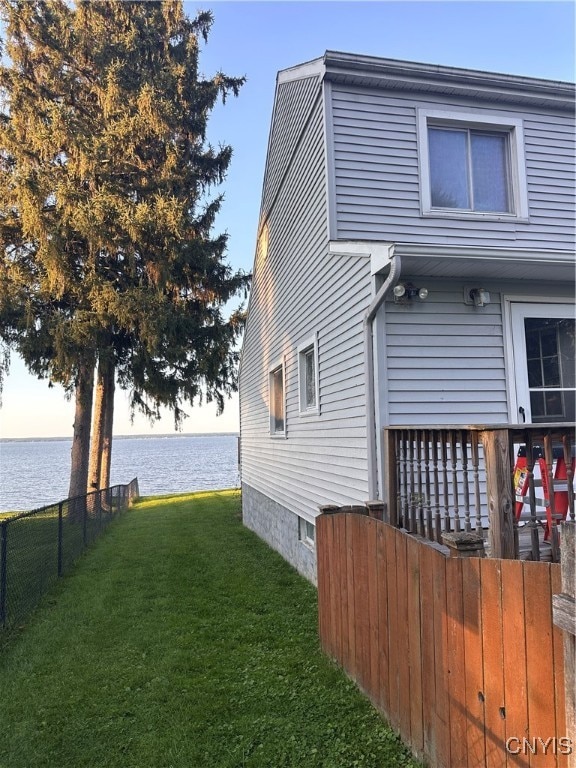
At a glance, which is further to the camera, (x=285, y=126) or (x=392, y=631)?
(x=285, y=126)

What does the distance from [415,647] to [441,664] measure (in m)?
0.29

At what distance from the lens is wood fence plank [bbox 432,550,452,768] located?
2.70m

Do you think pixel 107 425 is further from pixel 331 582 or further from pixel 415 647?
pixel 415 647

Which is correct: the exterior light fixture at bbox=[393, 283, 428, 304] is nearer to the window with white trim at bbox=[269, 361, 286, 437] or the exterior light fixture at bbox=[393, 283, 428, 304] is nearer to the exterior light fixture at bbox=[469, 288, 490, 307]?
the exterior light fixture at bbox=[469, 288, 490, 307]

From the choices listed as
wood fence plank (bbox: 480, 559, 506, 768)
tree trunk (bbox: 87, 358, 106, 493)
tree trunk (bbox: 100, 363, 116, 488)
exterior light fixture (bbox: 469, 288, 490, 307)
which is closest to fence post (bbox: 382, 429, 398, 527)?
exterior light fixture (bbox: 469, 288, 490, 307)

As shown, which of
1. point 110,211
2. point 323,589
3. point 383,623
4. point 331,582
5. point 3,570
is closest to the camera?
point 383,623

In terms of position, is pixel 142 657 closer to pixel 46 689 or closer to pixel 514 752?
pixel 46 689

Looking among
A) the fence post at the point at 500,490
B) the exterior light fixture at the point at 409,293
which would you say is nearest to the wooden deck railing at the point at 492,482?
the fence post at the point at 500,490

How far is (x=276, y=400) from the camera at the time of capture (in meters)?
9.70

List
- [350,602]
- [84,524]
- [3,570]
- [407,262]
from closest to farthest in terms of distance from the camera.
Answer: [350,602] < [407,262] < [3,570] < [84,524]

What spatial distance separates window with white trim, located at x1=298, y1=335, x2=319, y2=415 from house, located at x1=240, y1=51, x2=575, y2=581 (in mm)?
43

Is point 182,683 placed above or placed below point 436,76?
below

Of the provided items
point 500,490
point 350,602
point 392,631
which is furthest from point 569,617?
point 350,602

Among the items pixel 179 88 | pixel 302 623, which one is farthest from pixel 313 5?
pixel 179 88
